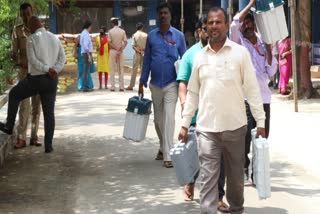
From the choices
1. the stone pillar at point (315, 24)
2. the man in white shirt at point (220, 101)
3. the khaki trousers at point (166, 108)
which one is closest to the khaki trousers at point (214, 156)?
the man in white shirt at point (220, 101)

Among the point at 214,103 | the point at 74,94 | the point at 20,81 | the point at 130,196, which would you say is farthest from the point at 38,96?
the point at 74,94

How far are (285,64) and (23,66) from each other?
8703mm

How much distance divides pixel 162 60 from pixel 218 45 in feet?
9.17

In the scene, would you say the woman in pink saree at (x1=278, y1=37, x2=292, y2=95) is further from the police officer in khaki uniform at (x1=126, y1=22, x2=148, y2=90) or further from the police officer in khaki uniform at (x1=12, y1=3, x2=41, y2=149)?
the police officer in khaki uniform at (x1=12, y1=3, x2=41, y2=149)

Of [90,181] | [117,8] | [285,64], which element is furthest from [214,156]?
[117,8]

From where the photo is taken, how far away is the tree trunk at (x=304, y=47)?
14922 millimetres

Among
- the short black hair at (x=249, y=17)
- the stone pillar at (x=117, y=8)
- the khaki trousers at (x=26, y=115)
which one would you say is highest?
the stone pillar at (x=117, y=8)

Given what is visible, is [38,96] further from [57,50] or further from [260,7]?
[260,7]

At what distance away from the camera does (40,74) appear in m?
8.77

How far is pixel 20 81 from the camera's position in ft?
28.8

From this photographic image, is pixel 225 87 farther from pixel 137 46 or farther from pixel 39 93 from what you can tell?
pixel 137 46

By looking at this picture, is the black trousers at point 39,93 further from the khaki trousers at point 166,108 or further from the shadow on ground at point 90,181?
the khaki trousers at point 166,108

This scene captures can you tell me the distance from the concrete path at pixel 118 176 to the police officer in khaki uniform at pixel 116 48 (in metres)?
6.29

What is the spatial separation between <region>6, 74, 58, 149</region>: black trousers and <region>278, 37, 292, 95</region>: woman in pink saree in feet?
27.4
